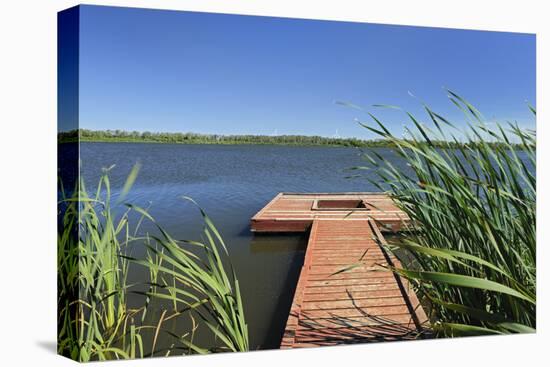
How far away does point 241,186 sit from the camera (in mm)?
2789

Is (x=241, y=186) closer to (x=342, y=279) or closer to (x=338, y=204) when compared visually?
(x=338, y=204)

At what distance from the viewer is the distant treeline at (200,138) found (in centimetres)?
231

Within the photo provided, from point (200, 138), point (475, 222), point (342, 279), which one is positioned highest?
point (200, 138)

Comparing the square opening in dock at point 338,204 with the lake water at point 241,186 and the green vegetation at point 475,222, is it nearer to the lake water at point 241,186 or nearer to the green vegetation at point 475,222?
the lake water at point 241,186

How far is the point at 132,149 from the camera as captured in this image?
96.0 inches

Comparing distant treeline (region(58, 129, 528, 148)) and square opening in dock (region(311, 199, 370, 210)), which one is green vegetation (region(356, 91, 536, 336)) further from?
square opening in dock (region(311, 199, 370, 210))

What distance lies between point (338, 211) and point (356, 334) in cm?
71

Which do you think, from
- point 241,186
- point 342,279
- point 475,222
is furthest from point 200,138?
point 475,222

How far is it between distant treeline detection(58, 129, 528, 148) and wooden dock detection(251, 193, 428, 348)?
1.00ft

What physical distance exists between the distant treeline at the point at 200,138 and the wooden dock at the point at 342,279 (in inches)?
12.0

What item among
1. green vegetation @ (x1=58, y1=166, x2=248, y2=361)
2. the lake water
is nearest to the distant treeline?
the lake water

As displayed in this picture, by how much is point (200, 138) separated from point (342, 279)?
3.76ft

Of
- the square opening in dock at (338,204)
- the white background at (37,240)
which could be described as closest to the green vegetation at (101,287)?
the white background at (37,240)

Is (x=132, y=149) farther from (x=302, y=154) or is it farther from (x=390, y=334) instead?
(x=390, y=334)
